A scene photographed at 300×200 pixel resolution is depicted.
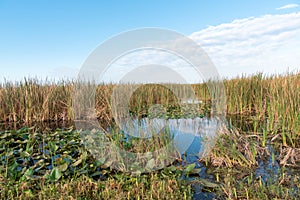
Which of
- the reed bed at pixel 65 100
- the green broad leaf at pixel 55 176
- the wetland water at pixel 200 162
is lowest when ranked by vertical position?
the wetland water at pixel 200 162

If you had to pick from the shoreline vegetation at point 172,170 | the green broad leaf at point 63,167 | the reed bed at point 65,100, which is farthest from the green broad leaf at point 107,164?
the reed bed at point 65,100

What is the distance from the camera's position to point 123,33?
383cm

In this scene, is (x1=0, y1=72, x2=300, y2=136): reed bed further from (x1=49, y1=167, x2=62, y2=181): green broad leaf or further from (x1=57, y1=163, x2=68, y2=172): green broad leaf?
(x1=49, y1=167, x2=62, y2=181): green broad leaf

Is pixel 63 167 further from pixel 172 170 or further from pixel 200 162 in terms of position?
pixel 200 162

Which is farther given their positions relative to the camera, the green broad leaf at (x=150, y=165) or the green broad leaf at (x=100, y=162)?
the green broad leaf at (x=100, y=162)

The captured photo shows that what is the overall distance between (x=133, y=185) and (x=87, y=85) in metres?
4.96

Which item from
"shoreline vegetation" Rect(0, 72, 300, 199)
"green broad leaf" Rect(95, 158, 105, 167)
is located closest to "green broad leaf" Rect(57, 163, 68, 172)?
"shoreline vegetation" Rect(0, 72, 300, 199)

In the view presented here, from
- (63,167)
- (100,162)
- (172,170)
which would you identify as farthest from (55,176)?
(172,170)

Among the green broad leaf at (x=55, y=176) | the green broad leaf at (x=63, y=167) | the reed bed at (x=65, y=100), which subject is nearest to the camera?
the green broad leaf at (x=55, y=176)

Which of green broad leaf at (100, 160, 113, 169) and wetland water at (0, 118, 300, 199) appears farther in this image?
green broad leaf at (100, 160, 113, 169)

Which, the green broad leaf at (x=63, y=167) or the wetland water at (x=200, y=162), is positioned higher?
the green broad leaf at (x=63, y=167)

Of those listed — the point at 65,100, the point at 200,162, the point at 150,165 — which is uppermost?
the point at 65,100

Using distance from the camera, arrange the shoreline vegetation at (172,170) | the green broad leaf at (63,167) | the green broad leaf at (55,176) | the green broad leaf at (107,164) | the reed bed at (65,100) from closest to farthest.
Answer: the shoreline vegetation at (172,170)
the green broad leaf at (55,176)
the green broad leaf at (63,167)
the green broad leaf at (107,164)
the reed bed at (65,100)

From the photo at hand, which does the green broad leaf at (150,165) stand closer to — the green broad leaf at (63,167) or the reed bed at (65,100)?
the green broad leaf at (63,167)
